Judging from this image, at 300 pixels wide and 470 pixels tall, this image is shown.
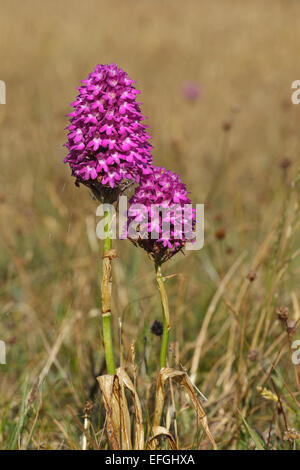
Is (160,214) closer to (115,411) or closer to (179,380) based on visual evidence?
(179,380)

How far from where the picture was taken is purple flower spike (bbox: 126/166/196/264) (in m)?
1.90

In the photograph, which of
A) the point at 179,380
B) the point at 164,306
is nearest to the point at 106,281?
the point at 164,306

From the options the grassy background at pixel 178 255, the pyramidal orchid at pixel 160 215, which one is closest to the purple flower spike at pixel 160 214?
the pyramidal orchid at pixel 160 215

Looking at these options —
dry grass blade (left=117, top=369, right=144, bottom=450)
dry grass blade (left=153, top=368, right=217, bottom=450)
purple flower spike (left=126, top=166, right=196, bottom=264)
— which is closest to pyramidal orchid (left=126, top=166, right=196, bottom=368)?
purple flower spike (left=126, top=166, right=196, bottom=264)

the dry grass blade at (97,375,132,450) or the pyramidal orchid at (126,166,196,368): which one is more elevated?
the pyramidal orchid at (126,166,196,368)

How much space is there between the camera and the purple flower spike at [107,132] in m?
1.83

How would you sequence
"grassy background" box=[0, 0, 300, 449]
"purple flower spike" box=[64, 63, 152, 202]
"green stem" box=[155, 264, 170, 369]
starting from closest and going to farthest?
1. "purple flower spike" box=[64, 63, 152, 202]
2. "green stem" box=[155, 264, 170, 369]
3. "grassy background" box=[0, 0, 300, 449]

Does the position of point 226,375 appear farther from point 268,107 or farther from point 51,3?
point 51,3

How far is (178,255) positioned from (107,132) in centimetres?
260

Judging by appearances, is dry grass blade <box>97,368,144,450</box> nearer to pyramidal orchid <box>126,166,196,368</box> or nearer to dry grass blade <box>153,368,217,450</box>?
dry grass blade <box>153,368,217,450</box>

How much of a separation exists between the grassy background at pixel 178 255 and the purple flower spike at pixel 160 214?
1.39 feet

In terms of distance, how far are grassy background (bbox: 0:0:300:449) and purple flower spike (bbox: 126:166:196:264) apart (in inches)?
16.7

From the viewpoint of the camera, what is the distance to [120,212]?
6.84 ft
